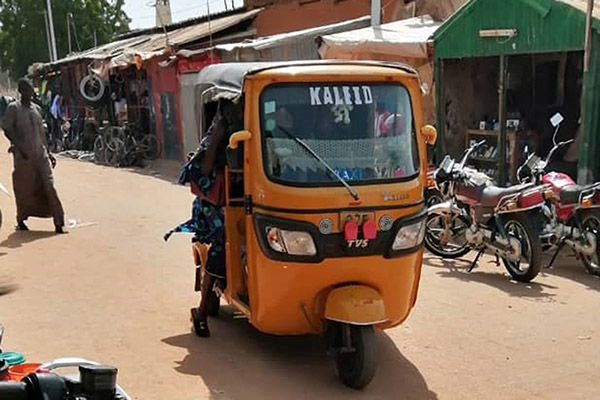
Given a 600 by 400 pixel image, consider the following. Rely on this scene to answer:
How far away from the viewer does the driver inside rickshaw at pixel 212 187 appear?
4977 millimetres

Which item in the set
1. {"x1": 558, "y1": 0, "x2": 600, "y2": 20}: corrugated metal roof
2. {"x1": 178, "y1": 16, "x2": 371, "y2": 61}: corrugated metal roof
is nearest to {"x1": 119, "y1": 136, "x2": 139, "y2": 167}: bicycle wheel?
{"x1": 178, "y1": 16, "x2": 371, "y2": 61}: corrugated metal roof

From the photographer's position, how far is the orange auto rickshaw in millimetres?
4375

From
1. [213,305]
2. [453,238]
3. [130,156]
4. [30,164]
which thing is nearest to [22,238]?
[30,164]

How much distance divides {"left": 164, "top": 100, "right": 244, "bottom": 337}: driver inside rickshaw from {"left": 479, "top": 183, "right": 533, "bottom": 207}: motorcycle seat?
3.36 meters

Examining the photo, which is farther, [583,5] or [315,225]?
[583,5]

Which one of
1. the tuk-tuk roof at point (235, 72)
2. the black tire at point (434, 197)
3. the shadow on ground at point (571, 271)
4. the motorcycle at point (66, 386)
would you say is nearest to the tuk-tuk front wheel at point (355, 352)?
the tuk-tuk roof at point (235, 72)

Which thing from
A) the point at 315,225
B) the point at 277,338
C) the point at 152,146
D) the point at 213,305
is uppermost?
the point at 315,225

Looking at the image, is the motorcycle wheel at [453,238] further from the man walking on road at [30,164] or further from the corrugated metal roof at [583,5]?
the man walking on road at [30,164]

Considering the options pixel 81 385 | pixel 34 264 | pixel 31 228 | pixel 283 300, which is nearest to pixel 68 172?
pixel 31 228

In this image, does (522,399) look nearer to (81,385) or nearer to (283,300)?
(283,300)

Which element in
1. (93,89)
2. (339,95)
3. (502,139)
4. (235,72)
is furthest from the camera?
(93,89)

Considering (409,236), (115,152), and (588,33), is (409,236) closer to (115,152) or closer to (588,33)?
(588,33)

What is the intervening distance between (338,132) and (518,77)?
8082 millimetres

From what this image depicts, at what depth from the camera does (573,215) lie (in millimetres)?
7336
